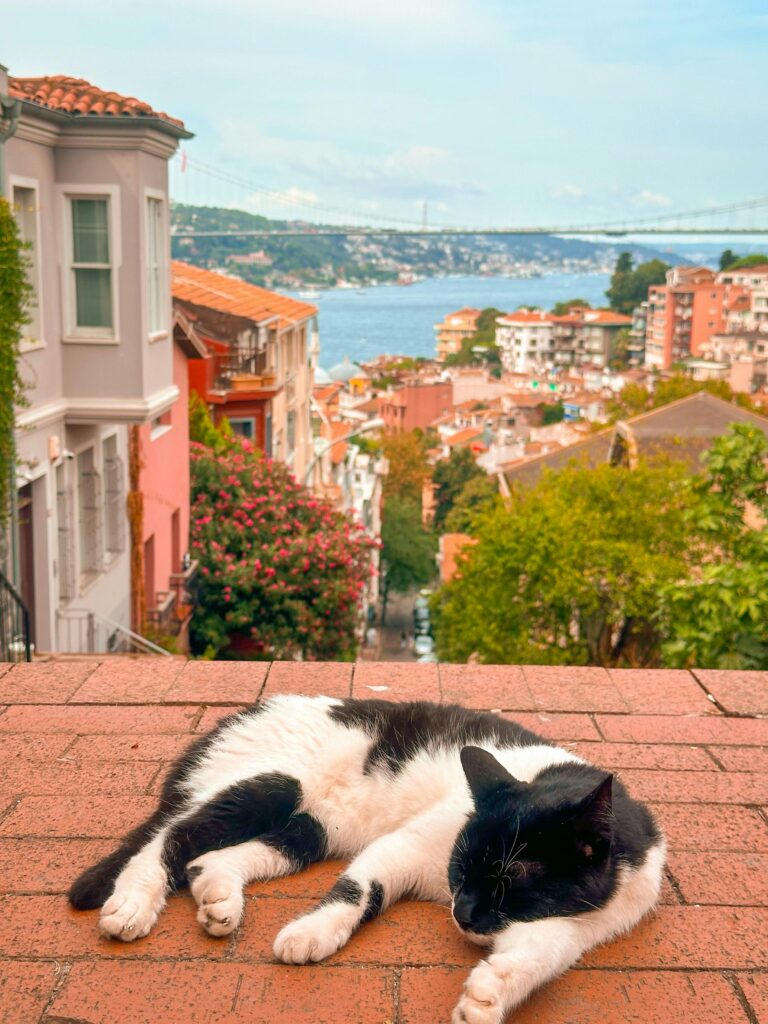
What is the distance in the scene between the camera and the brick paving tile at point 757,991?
236 cm

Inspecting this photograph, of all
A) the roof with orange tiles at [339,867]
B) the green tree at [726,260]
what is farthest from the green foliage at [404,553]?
the green tree at [726,260]

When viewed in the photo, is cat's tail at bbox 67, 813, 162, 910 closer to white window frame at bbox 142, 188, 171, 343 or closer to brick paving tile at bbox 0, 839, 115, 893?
brick paving tile at bbox 0, 839, 115, 893

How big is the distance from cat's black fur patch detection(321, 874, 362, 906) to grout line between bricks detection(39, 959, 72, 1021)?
0.57m

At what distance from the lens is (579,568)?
78.9 ft

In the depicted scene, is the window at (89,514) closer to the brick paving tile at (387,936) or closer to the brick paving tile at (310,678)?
the brick paving tile at (310,678)

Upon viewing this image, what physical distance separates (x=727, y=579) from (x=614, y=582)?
16441 millimetres

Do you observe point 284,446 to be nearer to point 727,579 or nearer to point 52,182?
point 52,182

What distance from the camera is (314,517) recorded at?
→ 67.2 feet

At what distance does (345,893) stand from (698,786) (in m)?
1.52

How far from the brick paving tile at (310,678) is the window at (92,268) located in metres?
8.75

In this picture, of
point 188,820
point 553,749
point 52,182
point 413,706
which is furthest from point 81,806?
point 52,182

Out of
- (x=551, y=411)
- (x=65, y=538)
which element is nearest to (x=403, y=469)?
(x=551, y=411)

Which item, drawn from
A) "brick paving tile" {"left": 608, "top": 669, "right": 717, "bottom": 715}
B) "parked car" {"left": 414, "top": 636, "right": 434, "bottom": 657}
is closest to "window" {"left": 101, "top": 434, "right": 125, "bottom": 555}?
"brick paving tile" {"left": 608, "top": 669, "right": 717, "bottom": 715}

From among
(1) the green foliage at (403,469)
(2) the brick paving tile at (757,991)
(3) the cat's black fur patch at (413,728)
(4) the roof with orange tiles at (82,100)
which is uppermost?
(4) the roof with orange tiles at (82,100)
